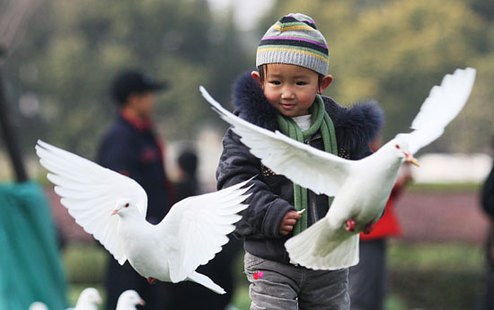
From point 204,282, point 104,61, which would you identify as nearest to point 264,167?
point 204,282

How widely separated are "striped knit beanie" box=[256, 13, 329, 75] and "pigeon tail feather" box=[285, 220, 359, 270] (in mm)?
600

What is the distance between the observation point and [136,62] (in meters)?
31.5

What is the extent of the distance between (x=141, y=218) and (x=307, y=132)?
0.67 meters

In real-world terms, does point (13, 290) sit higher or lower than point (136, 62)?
lower

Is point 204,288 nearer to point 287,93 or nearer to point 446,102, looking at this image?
point 287,93

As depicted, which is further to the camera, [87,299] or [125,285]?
[125,285]

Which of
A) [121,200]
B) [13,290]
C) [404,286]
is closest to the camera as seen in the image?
[121,200]

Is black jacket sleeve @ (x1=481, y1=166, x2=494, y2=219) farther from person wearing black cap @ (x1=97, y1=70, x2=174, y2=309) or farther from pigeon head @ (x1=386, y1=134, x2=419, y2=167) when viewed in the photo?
pigeon head @ (x1=386, y1=134, x2=419, y2=167)

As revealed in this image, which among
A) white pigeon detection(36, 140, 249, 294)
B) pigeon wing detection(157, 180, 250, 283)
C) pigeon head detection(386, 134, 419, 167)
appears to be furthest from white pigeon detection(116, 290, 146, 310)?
pigeon head detection(386, 134, 419, 167)

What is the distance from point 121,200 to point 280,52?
0.77 m

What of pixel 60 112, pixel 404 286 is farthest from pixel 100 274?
pixel 60 112

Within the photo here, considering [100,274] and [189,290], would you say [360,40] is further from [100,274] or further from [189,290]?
[189,290]

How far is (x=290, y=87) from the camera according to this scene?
3.20 metres

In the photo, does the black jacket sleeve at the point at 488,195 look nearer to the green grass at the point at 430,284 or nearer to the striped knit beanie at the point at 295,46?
the striped knit beanie at the point at 295,46
